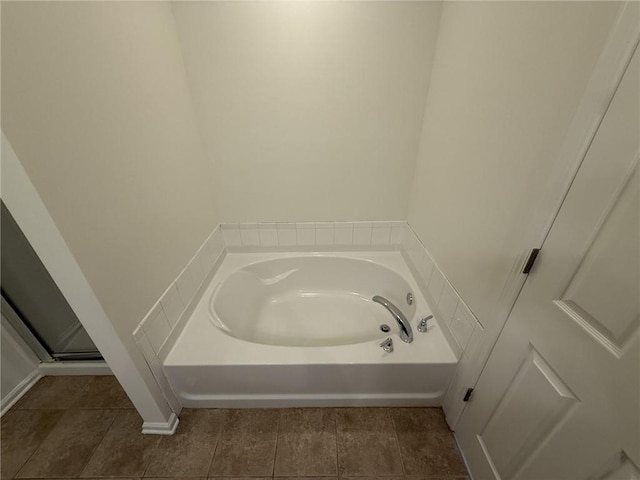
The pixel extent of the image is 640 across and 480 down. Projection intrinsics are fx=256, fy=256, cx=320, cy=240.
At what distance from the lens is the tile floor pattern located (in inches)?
43.3

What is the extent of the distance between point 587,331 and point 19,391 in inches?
97.6

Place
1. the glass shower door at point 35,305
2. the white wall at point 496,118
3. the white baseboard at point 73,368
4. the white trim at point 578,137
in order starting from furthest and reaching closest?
1. the white baseboard at point 73,368
2. the glass shower door at point 35,305
3. the white wall at point 496,118
4. the white trim at point 578,137

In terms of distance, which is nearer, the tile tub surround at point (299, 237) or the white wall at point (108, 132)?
the white wall at point (108, 132)

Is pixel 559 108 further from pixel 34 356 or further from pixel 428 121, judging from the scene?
pixel 34 356

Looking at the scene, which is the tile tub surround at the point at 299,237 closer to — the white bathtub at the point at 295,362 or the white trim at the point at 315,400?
the white bathtub at the point at 295,362

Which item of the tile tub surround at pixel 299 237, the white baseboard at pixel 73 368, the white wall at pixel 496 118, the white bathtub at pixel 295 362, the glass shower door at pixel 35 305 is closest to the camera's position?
the white wall at pixel 496 118

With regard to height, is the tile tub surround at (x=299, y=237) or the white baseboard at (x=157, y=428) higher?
the tile tub surround at (x=299, y=237)

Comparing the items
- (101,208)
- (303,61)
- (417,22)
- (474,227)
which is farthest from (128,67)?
(474,227)

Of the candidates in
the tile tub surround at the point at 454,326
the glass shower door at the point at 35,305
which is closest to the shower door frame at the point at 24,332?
the glass shower door at the point at 35,305

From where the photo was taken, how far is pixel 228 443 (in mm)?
1188

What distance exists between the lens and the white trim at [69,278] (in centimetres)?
65

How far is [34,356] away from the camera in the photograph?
1.47 metres

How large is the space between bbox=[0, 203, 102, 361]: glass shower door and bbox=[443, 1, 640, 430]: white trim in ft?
A: 6.74

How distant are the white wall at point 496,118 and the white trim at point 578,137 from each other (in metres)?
0.03
